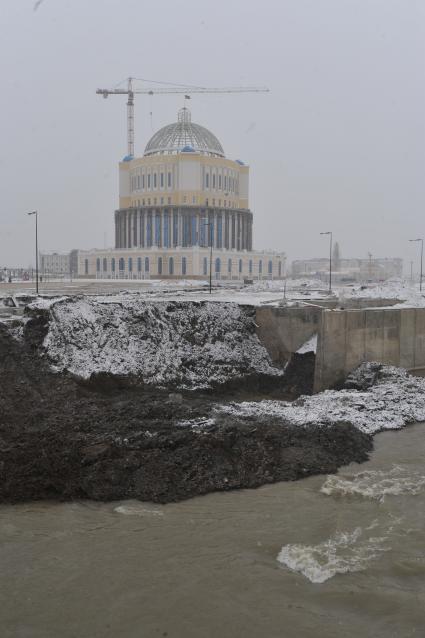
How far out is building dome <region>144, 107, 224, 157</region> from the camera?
3425 inches

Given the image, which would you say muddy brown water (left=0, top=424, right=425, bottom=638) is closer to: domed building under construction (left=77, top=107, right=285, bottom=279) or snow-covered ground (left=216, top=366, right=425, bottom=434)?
snow-covered ground (left=216, top=366, right=425, bottom=434)

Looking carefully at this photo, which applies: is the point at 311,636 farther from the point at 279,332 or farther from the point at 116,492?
the point at 279,332

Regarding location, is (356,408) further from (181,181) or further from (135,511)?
(181,181)

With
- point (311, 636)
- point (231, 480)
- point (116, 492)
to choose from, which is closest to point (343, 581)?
point (311, 636)

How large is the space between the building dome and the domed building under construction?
0.15 metres

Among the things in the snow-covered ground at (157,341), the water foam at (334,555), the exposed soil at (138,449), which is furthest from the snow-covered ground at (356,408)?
the water foam at (334,555)

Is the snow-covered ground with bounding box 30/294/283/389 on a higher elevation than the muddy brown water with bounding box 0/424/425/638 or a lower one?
higher

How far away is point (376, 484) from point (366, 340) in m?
10.9

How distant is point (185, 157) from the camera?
8219cm

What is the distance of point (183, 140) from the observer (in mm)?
87125

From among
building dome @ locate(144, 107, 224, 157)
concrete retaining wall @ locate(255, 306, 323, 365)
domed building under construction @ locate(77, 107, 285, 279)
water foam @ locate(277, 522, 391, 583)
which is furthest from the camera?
building dome @ locate(144, 107, 224, 157)

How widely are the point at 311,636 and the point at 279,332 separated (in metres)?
15.4

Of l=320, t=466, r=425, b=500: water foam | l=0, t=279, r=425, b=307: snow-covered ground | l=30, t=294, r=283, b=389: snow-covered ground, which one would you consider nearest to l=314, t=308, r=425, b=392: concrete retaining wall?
l=30, t=294, r=283, b=389: snow-covered ground

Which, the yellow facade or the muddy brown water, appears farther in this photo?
the yellow facade
